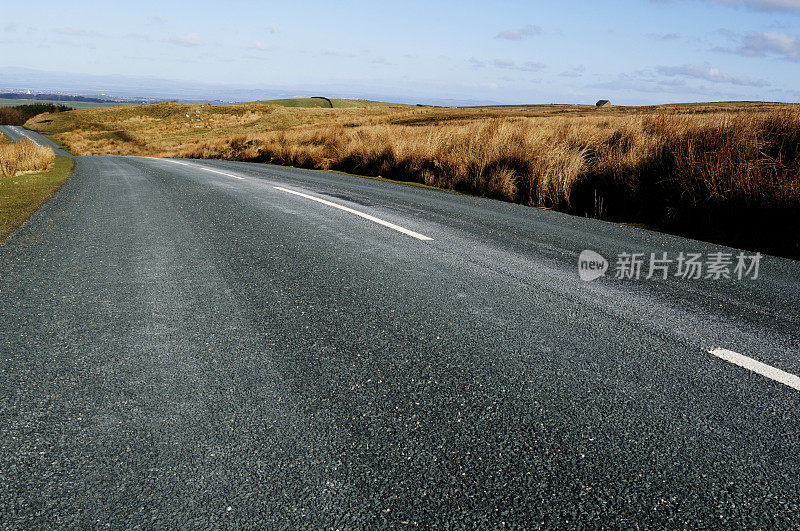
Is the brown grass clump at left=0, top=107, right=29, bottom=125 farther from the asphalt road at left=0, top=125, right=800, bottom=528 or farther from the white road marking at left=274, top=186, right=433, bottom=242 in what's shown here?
the asphalt road at left=0, top=125, right=800, bottom=528

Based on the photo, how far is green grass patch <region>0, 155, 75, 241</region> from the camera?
7.07 meters

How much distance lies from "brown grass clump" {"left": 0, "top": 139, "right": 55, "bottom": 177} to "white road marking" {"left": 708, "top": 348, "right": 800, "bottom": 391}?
17.5 metres

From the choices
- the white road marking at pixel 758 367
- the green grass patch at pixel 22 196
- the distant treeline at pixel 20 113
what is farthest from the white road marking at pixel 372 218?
the distant treeline at pixel 20 113

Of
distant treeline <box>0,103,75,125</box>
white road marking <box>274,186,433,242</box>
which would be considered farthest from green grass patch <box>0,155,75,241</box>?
distant treeline <box>0,103,75,125</box>

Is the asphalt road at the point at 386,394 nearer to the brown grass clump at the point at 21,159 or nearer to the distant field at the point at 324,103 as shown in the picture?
the brown grass clump at the point at 21,159

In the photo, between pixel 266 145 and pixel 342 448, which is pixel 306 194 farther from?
pixel 266 145

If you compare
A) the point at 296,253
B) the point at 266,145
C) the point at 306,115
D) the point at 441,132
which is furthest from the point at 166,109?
the point at 296,253

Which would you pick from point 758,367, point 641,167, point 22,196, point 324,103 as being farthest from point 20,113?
point 758,367

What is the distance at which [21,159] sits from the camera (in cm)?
1616

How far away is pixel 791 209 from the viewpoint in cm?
634

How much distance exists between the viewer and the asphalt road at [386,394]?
6.00 ft

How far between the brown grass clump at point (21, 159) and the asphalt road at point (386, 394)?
41.1 ft

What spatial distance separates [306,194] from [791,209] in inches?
313

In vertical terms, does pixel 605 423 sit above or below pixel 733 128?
below
